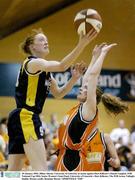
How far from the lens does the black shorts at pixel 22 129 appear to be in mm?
4508

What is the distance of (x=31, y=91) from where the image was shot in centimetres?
459

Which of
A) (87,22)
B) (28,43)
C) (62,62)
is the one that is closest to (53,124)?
(28,43)

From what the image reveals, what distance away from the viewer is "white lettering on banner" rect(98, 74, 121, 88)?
14828 mm

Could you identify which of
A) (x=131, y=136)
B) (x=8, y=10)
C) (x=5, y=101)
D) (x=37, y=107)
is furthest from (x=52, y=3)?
(x=37, y=107)

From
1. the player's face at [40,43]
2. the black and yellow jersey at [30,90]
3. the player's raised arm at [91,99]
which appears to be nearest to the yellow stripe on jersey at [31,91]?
the black and yellow jersey at [30,90]

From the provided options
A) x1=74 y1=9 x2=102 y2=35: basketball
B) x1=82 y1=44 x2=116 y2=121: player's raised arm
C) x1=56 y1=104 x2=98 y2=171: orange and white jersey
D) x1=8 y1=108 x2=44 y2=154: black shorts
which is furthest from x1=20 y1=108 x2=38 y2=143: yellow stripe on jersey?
x1=74 y1=9 x2=102 y2=35: basketball

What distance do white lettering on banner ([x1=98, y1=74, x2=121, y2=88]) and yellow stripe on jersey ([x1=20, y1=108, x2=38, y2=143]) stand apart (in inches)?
405

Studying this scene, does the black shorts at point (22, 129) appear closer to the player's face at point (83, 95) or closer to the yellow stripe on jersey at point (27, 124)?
the yellow stripe on jersey at point (27, 124)

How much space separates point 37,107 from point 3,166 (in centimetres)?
275

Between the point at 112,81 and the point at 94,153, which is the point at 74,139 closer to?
the point at 94,153

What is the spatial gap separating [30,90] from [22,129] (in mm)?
327

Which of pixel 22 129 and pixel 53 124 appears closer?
pixel 22 129

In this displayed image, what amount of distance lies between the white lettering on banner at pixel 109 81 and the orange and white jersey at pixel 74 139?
10417 mm

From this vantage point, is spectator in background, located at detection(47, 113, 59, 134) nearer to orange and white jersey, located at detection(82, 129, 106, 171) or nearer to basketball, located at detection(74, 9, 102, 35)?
basketball, located at detection(74, 9, 102, 35)
